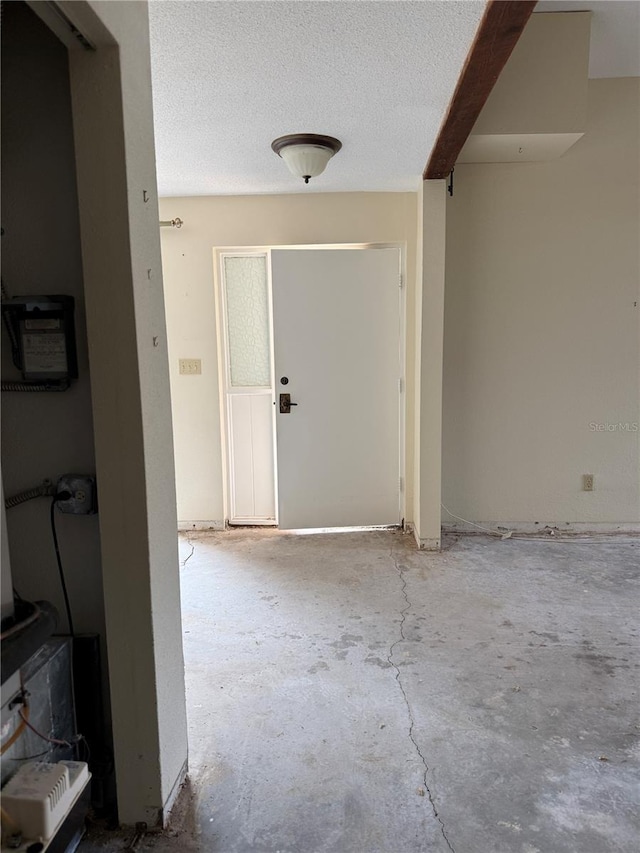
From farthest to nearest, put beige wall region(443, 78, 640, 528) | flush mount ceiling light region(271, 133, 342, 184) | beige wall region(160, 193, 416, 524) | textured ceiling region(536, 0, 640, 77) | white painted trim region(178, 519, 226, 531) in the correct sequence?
white painted trim region(178, 519, 226, 531) → beige wall region(160, 193, 416, 524) → beige wall region(443, 78, 640, 528) → textured ceiling region(536, 0, 640, 77) → flush mount ceiling light region(271, 133, 342, 184)

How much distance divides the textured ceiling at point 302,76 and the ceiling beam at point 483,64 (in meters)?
0.04

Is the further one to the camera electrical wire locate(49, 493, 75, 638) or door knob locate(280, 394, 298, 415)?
door knob locate(280, 394, 298, 415)

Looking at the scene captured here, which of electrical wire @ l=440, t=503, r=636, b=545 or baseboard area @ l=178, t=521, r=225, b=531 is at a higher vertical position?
baseboard area @ l=178, t=521, r=225, b=531

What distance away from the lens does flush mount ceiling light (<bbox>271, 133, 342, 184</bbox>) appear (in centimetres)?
259

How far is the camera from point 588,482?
150 inches

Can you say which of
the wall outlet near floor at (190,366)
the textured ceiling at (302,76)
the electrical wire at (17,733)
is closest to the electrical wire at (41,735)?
the electrical wire at (17,733)

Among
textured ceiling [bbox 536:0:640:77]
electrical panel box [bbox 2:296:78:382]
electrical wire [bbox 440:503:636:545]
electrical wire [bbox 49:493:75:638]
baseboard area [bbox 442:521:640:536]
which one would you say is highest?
textured ceiling [bbox 536:0:640:77]

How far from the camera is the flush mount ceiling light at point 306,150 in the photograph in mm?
2594

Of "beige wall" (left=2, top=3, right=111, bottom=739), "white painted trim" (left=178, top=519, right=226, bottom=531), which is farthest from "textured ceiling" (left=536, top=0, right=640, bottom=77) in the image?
"white painted trim" (left=178, top=519, right=226, bottom=531)

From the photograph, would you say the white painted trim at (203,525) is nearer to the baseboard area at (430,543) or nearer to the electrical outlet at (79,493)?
the baseboard area at (430,543)

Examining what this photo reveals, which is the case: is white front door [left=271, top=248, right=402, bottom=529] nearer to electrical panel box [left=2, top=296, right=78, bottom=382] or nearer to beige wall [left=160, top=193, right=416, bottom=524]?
beige wall [left=160, top=193, right=416, bottom=524]

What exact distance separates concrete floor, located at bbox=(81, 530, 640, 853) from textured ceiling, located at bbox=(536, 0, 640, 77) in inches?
117

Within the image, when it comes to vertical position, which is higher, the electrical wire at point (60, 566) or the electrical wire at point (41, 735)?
the electrical wire at point (60, 566)

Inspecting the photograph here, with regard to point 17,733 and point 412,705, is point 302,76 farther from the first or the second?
point 412,705
